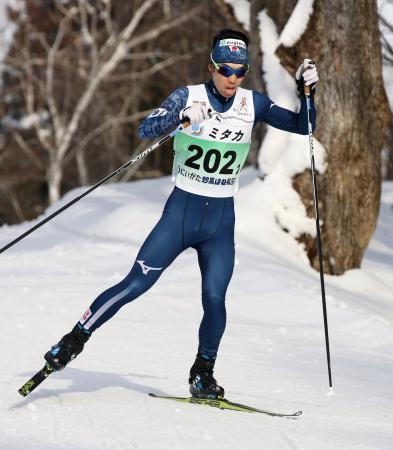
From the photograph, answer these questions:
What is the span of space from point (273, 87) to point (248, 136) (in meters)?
6.35

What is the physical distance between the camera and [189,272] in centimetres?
944

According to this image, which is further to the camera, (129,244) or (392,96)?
(392,96)

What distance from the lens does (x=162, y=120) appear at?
189 inches

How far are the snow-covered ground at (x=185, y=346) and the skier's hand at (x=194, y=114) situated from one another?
1486 millimetres

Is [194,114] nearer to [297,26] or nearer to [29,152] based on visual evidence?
[297,26]

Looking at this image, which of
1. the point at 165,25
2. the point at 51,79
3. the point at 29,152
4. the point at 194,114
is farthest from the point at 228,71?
the point at 29,152

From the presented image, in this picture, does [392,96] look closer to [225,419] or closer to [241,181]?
[241,181]

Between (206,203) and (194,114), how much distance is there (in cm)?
61

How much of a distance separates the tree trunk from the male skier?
5176 mm

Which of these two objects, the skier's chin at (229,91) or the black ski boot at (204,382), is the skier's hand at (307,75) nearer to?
the skier's chin at (229,91)

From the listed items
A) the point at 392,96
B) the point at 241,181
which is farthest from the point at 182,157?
the point at 392,96

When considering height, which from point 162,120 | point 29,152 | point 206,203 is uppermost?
point 162,120

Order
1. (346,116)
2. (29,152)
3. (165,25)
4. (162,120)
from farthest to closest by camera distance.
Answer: (29,152) → (165,25) → (346,116) → (162,120)

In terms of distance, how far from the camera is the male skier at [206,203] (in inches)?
195
